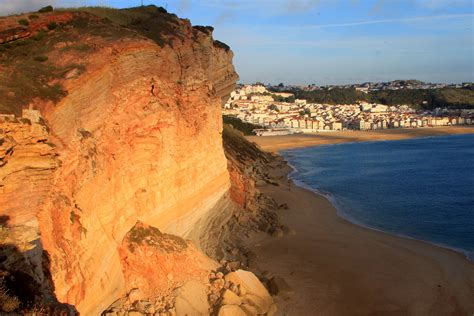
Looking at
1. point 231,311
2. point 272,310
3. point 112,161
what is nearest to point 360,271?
point 272,310

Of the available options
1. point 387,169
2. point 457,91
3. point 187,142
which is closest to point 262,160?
point 387,169

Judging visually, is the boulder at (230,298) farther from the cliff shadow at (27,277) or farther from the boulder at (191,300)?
the cliff shadow at (27,277)

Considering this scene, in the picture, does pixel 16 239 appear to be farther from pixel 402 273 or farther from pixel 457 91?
pixel 457 91

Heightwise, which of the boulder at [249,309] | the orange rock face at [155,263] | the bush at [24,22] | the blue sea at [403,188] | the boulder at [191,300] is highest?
the bush at [24,22]

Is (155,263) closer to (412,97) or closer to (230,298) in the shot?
(230,298)

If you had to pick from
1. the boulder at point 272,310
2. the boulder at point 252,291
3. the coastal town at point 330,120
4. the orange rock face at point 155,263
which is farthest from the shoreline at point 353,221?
the coastal town at point 330,120

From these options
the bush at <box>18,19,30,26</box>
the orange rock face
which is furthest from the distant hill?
the bush at <box>18,19,30,26</box>
